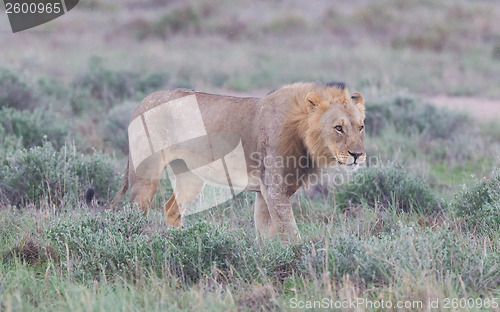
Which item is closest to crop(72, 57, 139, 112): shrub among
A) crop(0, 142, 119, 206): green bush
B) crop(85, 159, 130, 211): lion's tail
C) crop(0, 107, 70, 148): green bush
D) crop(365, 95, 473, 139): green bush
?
crop(0, 107, 70, 148): green bush

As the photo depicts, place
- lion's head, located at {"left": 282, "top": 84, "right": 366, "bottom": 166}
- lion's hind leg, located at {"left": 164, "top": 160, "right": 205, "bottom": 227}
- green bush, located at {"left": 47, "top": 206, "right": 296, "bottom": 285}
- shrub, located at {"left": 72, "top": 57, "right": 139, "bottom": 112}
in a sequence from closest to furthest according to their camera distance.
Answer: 1. green bush, located at {"left": 47, "top": 206, "right": 296, "bottom": 285}
2. lion's head, located at {"left": 282, "top": 84, "right": 366, "bottom": 166}
3. lion's hind leg, located at {"left": 164, "top": 160, "right": 205, "bottom": 227}
4. shrub, located at {"left": 72, "top": 57, "right": 139, "bottom": 112}

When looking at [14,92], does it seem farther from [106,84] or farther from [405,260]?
[405,260]

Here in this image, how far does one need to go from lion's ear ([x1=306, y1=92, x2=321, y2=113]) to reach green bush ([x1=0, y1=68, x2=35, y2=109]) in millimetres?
7458

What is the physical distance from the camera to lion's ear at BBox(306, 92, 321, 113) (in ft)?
17.7

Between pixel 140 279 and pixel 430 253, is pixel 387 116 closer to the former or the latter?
pixel 430 253

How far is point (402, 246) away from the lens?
4.67 meters

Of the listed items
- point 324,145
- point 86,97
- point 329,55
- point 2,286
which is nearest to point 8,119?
point 86,97

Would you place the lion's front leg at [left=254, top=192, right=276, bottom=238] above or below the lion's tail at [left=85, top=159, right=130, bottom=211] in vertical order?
below

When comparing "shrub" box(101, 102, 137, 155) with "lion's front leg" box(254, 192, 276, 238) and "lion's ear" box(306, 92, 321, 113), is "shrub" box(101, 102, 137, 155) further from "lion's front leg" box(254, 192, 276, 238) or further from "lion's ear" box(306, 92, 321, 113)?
"lion's ear" box(306, 92, 321, 113)

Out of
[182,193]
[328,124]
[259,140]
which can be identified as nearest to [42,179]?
[182,193]

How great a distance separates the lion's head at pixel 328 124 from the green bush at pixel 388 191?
1.63 meters

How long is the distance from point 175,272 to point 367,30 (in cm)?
2197

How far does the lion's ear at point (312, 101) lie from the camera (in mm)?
5406

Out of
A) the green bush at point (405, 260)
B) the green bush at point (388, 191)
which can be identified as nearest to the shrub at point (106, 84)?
the green bush at point (388, 191)
